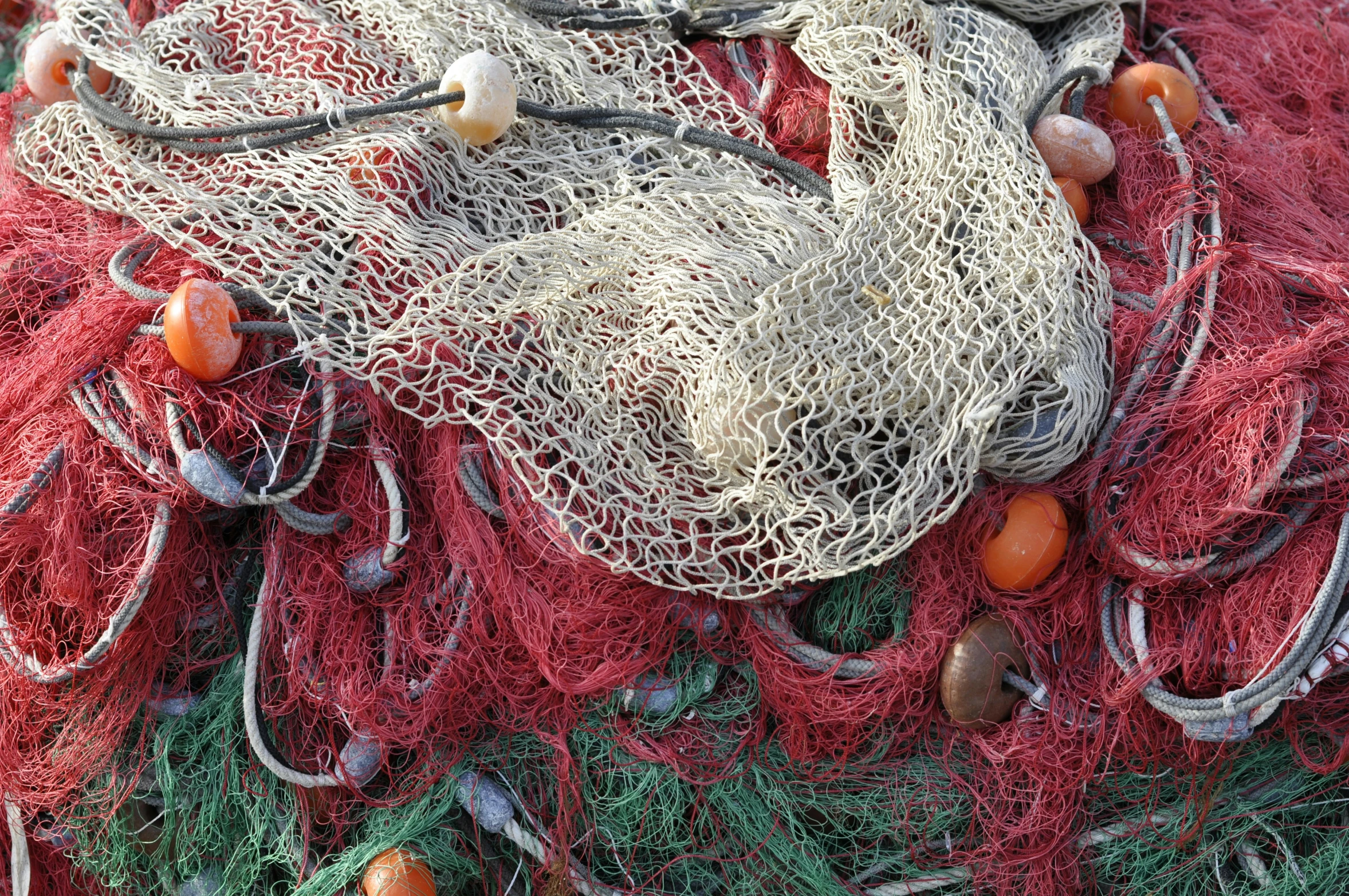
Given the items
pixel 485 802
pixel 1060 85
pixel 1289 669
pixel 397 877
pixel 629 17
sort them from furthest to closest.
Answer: pixel 629 17 → pixel 1060 85 → pixel 485 802 → pixel 397 877 → pixel 1289 669

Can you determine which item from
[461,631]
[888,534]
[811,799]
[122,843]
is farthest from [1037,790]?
[122,843]

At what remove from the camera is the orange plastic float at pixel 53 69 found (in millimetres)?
2311

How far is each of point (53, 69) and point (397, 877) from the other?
1.91 m

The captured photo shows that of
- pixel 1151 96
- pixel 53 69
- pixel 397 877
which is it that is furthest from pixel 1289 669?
pixel 53 69

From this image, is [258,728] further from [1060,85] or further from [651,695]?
[1060,85]

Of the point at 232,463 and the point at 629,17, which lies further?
the point at 629,17

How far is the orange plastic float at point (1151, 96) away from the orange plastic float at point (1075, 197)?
300 millimetres

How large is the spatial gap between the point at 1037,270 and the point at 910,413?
14.4 inches

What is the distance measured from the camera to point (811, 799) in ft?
6.12

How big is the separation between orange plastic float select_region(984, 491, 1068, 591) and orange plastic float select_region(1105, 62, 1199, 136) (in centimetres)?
100

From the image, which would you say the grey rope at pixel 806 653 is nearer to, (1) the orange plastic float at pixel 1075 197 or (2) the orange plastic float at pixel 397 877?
(2) the orange plastic float at pixel 397 877

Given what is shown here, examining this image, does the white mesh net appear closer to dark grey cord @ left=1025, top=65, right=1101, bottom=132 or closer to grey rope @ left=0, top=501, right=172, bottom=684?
dark grey cord @ left=1025, top=65, right=1101, bottom=132

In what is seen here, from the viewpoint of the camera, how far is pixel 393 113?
2080mm

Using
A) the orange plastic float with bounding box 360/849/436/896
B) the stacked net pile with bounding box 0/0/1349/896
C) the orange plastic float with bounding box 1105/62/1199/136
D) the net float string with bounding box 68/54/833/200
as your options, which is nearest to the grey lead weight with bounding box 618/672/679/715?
the stacked net pile with bounding box 0/0/1349/896
